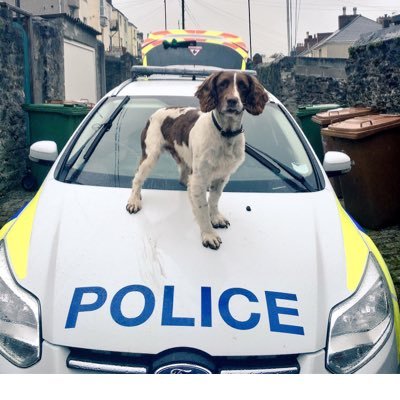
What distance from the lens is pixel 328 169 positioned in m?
3.15

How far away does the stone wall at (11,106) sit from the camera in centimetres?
718

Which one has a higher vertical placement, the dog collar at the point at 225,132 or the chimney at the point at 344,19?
the chimney at the point at 344,19

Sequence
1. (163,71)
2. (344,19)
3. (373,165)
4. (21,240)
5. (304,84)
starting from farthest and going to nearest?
1. (344,19)
2. (304,84)
3. (373,165)
4. (163,71)
5. (21,240)

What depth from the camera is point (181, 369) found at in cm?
180

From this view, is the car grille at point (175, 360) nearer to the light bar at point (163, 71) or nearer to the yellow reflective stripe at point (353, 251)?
the yellow reflective stripe at point (353, 251)

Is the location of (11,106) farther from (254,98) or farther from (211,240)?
(211,240)

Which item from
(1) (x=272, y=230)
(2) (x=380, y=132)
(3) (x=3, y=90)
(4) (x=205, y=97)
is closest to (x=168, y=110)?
(4) (x=205, y=97)

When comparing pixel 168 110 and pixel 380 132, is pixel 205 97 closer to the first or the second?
pixel 168 110

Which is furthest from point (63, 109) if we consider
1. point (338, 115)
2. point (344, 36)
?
point (344, 36)

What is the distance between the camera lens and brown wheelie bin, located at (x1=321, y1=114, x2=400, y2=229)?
527 cm

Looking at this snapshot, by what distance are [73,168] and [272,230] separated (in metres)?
1.22

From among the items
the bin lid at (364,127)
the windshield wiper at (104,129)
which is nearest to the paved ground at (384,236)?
the bin lid at (364,127)

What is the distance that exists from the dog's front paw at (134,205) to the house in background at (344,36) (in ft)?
157

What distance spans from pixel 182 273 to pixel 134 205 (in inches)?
23.4
